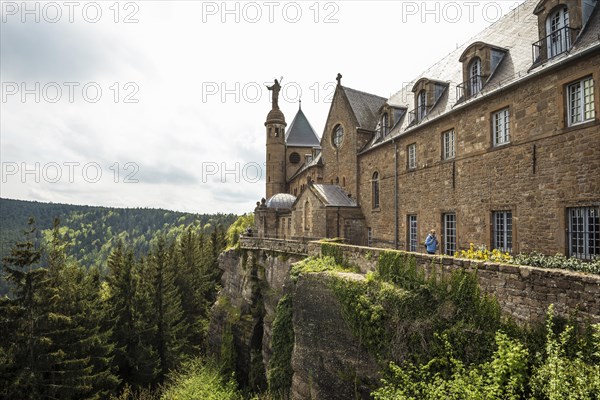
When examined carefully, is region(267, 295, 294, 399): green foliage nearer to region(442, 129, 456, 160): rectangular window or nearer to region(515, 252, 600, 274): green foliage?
region(515, 252, 600, 274): green foliage

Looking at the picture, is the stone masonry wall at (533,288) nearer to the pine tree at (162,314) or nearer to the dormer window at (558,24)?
the dormer window at (558,24)

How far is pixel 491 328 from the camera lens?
6930 millimetres

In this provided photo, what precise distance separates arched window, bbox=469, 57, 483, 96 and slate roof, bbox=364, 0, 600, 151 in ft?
1.68

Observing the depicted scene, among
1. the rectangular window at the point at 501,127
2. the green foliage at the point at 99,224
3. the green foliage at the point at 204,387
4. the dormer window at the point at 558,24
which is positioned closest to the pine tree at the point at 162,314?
the green foliage at the point at 204,387

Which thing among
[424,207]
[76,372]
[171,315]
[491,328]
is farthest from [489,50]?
[171,315]

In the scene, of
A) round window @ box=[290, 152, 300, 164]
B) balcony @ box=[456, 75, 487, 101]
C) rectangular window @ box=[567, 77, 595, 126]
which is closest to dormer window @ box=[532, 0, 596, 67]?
rectangular window @ box=[567, 77, 595, 126]

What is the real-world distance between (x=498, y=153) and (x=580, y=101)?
2.97m

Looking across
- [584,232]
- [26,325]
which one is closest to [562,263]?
[584,232]

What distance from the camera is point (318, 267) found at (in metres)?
12.7

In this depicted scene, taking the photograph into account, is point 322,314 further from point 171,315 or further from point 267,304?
point 171,315

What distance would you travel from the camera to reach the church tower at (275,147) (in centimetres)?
4044

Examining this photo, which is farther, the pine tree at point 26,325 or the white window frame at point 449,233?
the pine tree at point 26,325

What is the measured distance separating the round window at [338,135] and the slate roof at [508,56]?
19.1 ft

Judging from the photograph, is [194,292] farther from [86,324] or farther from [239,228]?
[239,228]
